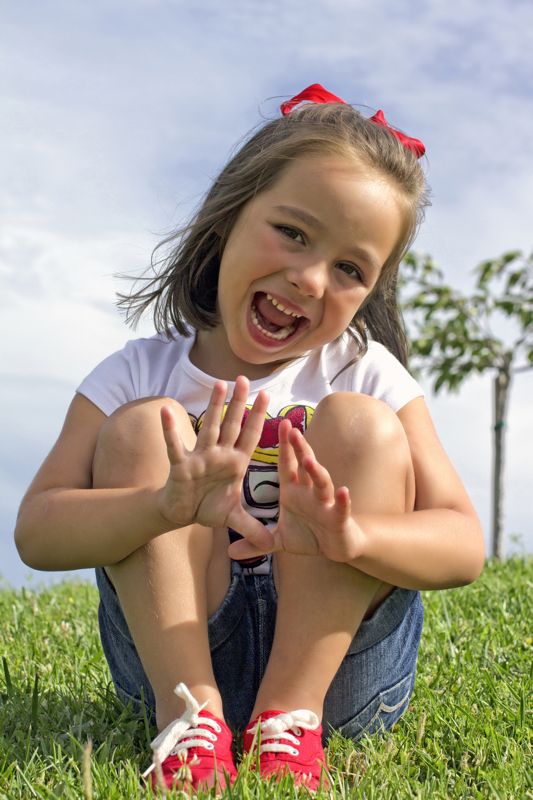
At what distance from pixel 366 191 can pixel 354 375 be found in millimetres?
512

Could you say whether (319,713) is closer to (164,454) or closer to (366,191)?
(164,454)

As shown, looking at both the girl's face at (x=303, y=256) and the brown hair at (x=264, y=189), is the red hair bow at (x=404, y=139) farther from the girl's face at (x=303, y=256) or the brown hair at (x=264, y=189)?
the girl's face at (x=303, y=256)

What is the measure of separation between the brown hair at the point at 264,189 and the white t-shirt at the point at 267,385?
0.11 meters

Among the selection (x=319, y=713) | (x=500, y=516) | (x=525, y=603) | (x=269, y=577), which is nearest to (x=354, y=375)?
(x=269, y=577)

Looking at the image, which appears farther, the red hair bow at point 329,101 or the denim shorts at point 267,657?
the red hair bow at point 329,101

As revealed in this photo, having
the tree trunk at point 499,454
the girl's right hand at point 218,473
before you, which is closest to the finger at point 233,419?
the girl's right hand at point 218,473

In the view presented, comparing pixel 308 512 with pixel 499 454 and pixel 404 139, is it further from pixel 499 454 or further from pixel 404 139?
pixel 499 454

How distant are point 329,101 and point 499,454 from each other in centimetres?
392

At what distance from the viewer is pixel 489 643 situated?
7.97ft

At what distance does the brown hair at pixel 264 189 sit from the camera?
2053 mm

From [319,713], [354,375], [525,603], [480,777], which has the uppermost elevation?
[354,375]

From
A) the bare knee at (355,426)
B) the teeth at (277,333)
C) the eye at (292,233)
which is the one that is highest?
the eye at (292,233)

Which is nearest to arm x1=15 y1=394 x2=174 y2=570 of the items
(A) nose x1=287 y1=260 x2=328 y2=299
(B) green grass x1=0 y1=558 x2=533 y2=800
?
(B) green grass x1=0 y1=558 x2=533 y2=800

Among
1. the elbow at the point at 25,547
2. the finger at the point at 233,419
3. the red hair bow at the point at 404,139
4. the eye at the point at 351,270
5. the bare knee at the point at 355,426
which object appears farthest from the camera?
the red hair bow at the point at 404,139
